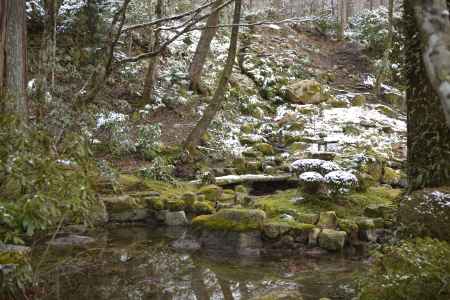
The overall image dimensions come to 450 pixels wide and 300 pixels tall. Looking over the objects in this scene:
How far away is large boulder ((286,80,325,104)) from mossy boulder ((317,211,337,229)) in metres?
9.03

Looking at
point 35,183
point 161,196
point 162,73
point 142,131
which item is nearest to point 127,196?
point 161,196

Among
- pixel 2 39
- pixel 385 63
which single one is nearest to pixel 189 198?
pixel 2 39

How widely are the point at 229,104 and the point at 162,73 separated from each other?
7.48 ft

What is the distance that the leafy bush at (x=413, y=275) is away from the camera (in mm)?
3076

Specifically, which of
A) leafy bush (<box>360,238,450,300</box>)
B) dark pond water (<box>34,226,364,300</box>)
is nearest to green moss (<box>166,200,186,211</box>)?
dark pond water (<box>34,226,364,300</box>)

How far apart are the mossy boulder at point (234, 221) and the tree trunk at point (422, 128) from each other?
232 centimetres

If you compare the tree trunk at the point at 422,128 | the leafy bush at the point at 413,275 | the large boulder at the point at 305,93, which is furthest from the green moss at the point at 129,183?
the large boulder at the point at 305,93

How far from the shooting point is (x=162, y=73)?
1416 centimetres

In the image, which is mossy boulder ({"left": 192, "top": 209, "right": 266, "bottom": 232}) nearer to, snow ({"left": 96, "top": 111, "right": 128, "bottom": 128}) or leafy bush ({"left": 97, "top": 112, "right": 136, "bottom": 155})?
leafy bush ({"left": 97, "top": 112, "right": 136, "bottom": 155})

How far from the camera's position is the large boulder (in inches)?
612

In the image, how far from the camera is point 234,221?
6648 mm

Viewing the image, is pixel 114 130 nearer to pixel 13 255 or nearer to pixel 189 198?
pixel 189 198

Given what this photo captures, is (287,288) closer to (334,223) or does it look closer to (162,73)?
(334,223)

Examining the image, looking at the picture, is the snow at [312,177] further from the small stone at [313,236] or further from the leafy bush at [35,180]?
the leafy bush at [35,180]
